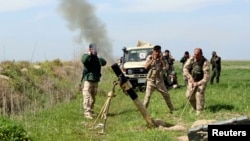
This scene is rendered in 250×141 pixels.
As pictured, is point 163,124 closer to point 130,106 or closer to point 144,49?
point 130,106

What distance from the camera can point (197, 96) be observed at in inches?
605

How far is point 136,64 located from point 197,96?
11.3 m

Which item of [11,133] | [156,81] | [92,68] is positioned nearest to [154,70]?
[156,81]

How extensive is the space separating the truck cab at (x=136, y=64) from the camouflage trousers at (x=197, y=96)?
33.0 ft

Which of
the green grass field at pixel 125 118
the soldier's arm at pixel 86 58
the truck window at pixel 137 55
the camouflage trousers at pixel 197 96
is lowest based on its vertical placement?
the green grass field at pixel 125 118

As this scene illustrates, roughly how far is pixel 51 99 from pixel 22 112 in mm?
4100

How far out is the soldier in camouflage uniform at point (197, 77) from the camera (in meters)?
15.3

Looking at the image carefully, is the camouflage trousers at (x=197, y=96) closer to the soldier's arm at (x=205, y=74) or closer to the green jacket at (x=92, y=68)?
the soldier's arm at (x=205, y=74)

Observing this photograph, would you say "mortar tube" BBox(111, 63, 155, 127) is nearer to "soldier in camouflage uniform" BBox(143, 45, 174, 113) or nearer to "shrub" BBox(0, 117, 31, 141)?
"soldier in camouflage uniform" BBox(143, 45, 174, 113)

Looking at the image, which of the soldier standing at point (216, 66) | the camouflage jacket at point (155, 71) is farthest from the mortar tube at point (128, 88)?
the soldier standing at point (216, 66)

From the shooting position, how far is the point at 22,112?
15898mm

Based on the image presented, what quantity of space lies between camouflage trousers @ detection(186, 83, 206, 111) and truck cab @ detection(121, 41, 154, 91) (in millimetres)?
10045

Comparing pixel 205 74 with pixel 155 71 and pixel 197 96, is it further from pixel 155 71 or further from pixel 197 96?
pixel 155 71

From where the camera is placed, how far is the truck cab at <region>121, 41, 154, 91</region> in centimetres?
2620
